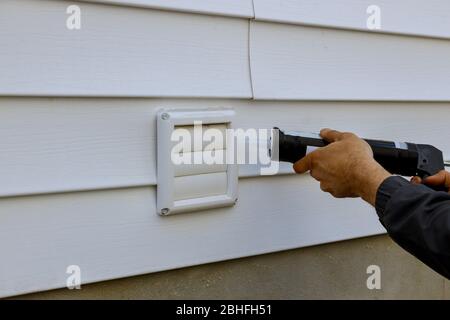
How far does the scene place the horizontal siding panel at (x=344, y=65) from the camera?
1.54m

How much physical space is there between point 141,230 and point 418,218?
73cm

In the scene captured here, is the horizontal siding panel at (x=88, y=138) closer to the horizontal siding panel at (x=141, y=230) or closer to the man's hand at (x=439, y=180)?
the horizontal siding panel at (x=141, y=230)

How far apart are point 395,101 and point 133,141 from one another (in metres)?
1.00

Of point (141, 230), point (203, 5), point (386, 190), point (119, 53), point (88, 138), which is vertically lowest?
point (141, 230)

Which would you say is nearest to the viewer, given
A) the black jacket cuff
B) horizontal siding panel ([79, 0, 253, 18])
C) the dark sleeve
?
the dark sleeve

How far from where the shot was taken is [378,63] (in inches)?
69.1

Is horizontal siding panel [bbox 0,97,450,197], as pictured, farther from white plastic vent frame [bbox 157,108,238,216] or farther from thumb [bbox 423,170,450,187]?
thumb [bbox 423,170,450,187]

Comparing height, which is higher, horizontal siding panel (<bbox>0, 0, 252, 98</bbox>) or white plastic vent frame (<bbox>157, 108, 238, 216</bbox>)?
horizontal siding panel (<bbox>0, 0, 252, 98</bbox>)

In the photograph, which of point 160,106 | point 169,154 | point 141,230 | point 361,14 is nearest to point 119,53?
point 160,106

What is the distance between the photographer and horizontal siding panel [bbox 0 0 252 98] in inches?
45.7

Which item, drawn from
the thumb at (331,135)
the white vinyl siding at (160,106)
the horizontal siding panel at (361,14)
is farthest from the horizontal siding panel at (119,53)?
the thumb at (331,135)

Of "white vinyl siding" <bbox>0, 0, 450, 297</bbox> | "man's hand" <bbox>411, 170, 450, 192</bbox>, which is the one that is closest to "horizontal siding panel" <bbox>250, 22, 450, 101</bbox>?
"white vinyl siding" <bbox>0, 0, 450, 297</bbox>

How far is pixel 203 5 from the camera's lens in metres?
1.38

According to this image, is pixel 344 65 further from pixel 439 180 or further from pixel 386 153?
pixel 439 180
